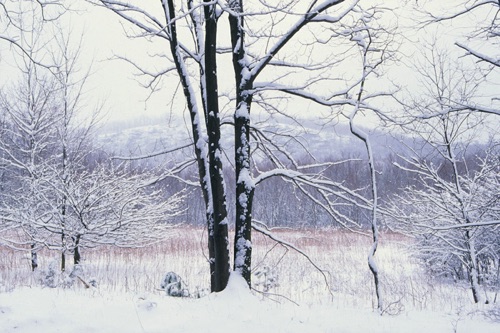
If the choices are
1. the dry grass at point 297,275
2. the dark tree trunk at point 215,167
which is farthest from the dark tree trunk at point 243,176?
the dry grass at point 297,275

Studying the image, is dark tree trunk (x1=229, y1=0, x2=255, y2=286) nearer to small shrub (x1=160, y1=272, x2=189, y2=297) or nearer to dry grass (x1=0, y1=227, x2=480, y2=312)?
small shrub (x1=160, y1=272, x2=189, y2=297)

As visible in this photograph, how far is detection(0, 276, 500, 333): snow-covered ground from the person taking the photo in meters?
3.76

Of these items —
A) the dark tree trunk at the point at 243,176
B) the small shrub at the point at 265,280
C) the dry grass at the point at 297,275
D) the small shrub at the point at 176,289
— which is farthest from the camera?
the small shrub at the point at 265,280

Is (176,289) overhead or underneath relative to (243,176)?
underneath

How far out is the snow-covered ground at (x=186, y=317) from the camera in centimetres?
376

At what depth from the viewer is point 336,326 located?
420 cm

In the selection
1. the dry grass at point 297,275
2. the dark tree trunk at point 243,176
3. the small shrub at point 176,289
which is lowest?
the dry grass at point 297,275

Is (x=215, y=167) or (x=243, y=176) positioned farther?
(x=243, y=176)

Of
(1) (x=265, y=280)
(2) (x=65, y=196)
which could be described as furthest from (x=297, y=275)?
(2) (x=65, y=196)

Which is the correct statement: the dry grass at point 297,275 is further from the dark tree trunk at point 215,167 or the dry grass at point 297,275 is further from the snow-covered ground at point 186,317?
the snow-covered ground at point 186,317

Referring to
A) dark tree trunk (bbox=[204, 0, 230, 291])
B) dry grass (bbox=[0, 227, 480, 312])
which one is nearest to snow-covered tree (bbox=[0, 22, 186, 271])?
dry grass (bbox=[0, 227, 480, 312])

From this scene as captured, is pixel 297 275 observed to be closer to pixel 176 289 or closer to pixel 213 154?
pixel 176 289

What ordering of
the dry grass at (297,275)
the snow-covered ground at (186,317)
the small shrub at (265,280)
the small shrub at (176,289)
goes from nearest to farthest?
the snow-covered ground at (186,317) → the small shrub at (176,289) → the dry grass at (297,275) → the small shrub at (265,280)

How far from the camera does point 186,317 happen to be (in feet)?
13.1
